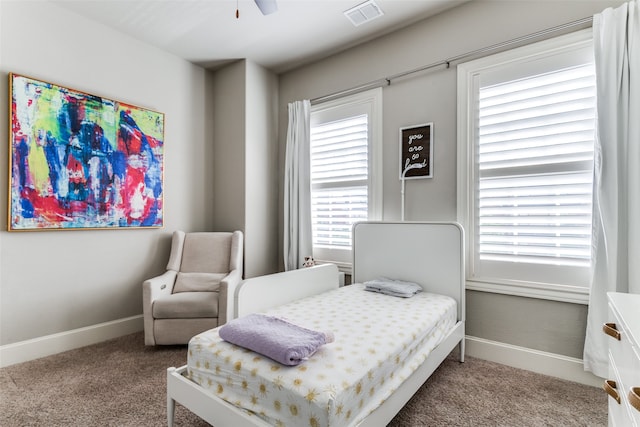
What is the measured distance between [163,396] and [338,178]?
7.39ft

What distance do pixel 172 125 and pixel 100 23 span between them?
3.18 feet

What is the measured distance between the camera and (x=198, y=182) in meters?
3.51

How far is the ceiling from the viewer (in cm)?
250

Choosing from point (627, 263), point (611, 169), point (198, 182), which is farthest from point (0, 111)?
point (627, 263)

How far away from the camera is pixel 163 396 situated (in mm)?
1882

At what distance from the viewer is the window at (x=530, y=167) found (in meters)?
2.06

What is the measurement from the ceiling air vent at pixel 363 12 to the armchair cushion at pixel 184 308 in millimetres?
2545

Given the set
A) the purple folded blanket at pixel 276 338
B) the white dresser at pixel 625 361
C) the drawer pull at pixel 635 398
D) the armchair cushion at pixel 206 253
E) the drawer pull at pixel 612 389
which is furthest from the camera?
the armchair cushion at pixel 206 253

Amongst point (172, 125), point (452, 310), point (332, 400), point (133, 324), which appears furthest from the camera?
point (172, 125)

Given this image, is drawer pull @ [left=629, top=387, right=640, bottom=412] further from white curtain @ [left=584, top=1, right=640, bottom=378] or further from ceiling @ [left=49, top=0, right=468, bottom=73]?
ceiling @ [left=49, top=0, right=468, bottom=73]

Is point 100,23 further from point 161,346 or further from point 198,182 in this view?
point 161,346

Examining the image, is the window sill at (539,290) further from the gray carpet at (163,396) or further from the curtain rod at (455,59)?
the curtain rod at (455,59)

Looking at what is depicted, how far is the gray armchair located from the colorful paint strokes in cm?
46

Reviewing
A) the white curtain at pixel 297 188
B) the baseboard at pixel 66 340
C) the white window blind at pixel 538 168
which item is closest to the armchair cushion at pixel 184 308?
the baseboard at pixel 66 340
